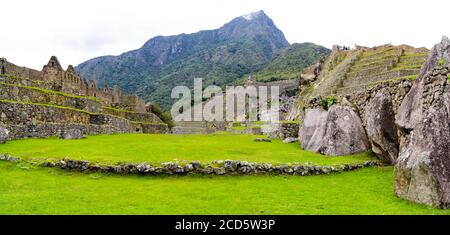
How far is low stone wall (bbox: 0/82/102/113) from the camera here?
1029 inches

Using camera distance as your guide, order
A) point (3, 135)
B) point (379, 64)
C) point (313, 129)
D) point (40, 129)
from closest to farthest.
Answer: point (3, 135)
point (313, 129)
point (40, 129)
point (379, 64)

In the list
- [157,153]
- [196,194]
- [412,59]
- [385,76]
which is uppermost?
[412,59]

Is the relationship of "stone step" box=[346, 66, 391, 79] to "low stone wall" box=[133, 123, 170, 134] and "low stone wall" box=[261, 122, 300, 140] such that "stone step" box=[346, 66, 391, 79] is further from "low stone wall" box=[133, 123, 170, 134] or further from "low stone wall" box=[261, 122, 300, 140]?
"low stone wall" box=[133, 123, 170, 134]

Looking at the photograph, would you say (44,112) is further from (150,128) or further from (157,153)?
(150,128)

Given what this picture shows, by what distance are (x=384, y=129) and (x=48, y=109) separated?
2112 cm

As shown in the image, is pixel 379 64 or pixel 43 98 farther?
pixel 379 64

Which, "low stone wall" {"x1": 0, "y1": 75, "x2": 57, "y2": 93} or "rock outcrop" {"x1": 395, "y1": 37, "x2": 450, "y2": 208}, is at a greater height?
"low stone wall" {"x1": 0, "y1": 75, "x2": 57, "y2": 93}

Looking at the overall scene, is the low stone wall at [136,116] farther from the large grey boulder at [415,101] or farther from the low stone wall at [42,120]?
the large grey boulder at [415,101]

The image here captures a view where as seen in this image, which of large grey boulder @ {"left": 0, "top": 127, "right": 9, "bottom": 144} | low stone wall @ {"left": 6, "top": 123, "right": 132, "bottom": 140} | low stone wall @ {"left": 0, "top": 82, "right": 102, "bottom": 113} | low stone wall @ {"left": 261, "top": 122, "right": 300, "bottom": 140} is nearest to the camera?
large grey boulder @ {"left": 0, "top": 127, "right": 9, "bottom": 144}

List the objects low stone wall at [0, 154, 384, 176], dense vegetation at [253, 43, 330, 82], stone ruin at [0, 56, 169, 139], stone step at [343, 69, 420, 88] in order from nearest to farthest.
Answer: low stone wall at [0, 154, 384, 176], stone ruin at [0, 56, 169, 139], stone step at [343, 69, 420, 88], dense vegetation at [253, 43, 330, 82]

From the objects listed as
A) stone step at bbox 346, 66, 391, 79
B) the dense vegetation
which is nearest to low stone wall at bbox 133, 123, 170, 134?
stone step at bbox 346, 66, 391, 79

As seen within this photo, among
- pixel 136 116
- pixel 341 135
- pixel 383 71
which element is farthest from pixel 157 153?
pixel 383 71

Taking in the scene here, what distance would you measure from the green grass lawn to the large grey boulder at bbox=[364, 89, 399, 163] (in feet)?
2.68

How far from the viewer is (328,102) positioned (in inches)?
934
